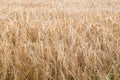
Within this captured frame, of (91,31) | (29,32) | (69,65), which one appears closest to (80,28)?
(91,31)

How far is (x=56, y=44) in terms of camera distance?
78.6 inches

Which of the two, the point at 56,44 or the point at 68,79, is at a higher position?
the point at 56,44

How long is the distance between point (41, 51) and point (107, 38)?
731 millimetres

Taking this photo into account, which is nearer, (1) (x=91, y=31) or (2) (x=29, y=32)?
(2) (x=29, y=32)

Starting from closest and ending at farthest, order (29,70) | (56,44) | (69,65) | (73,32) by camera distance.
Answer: (29,70) → (69,65) → (56,44) → (73,32)

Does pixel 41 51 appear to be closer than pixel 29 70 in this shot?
No

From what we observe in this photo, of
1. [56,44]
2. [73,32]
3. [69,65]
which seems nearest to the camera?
[69,65]

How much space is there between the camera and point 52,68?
1.79 meters

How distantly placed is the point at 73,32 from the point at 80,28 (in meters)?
0.32

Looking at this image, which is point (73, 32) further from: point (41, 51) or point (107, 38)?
point (41, 51)

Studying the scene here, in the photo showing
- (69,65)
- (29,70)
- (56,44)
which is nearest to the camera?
(29,70)

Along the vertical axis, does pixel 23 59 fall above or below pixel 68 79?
above

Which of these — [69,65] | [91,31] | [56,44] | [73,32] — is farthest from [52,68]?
[91,31]

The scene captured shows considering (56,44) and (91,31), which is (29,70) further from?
(91,31)
